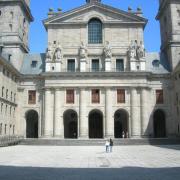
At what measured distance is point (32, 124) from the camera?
65.0 m

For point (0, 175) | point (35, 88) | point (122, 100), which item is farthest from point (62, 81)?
point (0, 175)

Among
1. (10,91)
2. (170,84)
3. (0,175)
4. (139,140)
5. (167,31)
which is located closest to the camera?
(0,175)

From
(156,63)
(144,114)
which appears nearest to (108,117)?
(144,114)

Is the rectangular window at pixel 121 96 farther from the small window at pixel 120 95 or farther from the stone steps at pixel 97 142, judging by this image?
the stone steps at pixel 97 142

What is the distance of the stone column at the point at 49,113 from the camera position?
56531mm

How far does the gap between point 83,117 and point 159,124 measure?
17.2 metres

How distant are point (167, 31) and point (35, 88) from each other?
30.1 metres

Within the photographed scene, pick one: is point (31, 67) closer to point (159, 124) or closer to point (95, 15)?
point (95, 15)

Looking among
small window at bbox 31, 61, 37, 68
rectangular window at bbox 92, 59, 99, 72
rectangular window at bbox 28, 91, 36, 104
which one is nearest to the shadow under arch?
rectangular window at bbox 28, 91, 36, 104

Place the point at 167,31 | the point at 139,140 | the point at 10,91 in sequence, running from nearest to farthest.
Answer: the point at 139,140 < the point at 10,91 < the point at 167,31

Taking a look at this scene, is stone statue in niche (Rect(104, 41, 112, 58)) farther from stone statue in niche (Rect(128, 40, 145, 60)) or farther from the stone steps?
the stone steps

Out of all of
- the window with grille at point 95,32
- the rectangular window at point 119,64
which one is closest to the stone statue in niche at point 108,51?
the rectangular window at point 119,64

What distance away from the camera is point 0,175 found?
16.7 metres

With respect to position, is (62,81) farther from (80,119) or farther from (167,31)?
(167,31)
